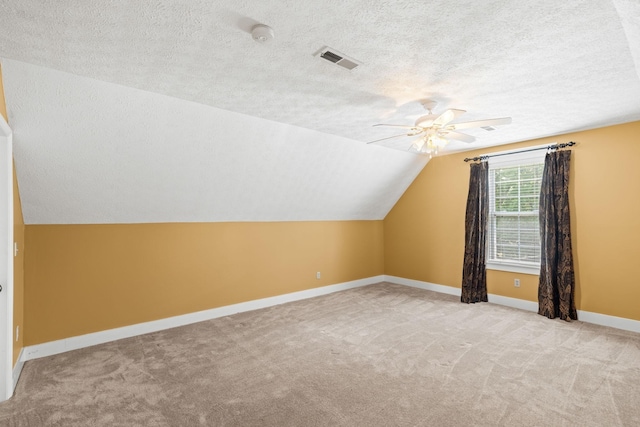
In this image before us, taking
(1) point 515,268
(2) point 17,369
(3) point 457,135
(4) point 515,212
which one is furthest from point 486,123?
(2) point 17,369

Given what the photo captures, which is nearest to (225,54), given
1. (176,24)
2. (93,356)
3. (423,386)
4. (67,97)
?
(176,24)

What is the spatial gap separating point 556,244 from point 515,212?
78 centimetres

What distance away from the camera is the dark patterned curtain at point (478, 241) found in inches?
200

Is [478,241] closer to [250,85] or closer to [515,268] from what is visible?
[515,268]

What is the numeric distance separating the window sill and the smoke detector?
4765 mm

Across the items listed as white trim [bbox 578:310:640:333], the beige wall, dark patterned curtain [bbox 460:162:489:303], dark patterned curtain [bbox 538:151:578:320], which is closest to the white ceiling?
the beige wall

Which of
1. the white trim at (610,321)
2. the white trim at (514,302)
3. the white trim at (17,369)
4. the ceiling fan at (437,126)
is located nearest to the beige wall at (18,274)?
the white trim at (17,369)

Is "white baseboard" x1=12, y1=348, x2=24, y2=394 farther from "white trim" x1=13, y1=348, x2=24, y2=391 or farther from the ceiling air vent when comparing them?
the ceiling air vent

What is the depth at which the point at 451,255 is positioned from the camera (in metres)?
5.60

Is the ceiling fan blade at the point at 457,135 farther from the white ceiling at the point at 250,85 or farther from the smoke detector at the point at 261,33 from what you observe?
the smoke detector at the point at 261,33

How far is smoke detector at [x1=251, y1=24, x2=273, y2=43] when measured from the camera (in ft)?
6.14

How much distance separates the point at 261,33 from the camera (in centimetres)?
190

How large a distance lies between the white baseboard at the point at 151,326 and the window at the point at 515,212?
9.67ft

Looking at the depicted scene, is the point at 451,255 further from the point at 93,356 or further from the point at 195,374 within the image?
the point at 93,356
